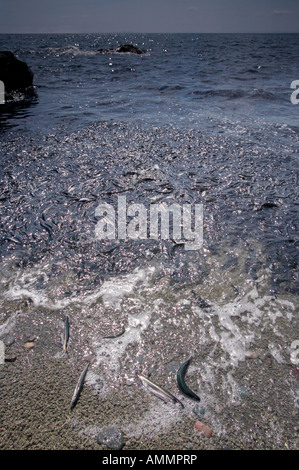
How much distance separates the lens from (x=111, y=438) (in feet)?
6.60

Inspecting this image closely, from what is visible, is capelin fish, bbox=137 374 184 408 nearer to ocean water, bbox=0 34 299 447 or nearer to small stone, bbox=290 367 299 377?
ocean water, bbox=0 34 299 447

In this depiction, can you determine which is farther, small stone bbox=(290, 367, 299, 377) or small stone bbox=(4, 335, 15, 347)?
small stone bbox=(4, 335, 15, 347)

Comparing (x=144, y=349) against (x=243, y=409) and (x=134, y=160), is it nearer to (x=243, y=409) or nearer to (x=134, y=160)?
(x=243, y=409)

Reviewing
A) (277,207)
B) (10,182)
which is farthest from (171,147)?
(10,182)

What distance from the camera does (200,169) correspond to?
234 inches

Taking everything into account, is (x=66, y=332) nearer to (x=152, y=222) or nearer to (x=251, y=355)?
(x=251, y=355)

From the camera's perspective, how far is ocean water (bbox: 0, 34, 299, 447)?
8.24 ft

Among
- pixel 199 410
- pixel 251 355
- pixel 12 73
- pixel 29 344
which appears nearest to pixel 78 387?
pixel 29 344

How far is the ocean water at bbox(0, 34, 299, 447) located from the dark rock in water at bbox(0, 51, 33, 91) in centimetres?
669

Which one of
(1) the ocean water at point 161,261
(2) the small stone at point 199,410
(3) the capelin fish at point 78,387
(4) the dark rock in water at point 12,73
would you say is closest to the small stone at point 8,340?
(1) the ocean water at point 161,261

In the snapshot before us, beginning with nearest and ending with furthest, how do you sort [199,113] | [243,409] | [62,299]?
[243,409] < [62,299] < [199,113]

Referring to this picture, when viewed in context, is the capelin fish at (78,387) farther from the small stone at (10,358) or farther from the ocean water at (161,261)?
the small stone at (10,358)

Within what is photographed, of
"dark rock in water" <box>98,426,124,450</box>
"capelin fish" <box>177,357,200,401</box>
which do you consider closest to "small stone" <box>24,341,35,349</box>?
"dark rock in water" <box>98,426,124,450</box>

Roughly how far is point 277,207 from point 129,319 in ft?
10.6
